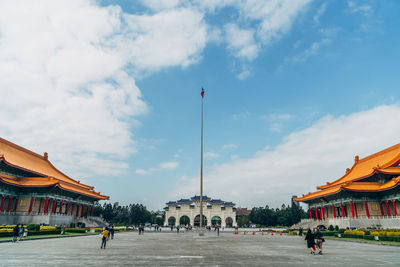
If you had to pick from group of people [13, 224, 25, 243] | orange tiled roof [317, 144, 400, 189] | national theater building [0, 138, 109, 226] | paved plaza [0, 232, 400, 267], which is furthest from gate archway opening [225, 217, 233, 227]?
paved plaza [0, 232, 400, 267]

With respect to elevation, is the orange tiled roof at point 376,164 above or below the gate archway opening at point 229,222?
above

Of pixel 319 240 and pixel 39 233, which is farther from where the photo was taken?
pixel 39 233

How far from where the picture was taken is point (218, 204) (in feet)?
287

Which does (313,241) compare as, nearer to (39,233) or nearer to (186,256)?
(186,256)

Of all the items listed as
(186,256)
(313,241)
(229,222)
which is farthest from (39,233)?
(229,222)

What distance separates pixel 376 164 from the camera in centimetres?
4088

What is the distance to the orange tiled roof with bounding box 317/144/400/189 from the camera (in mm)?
34969

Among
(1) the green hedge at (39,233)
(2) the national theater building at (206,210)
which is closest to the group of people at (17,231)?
(1) the green hedge at (39,233)

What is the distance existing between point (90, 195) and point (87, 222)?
19.1 ft

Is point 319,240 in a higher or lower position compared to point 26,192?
lower

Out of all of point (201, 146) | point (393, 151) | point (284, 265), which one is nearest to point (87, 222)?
point (201, 146)

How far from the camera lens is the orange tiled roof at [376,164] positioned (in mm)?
34969

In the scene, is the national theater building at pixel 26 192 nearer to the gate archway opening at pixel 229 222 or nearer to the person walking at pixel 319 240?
the person walking at pixel 319 240

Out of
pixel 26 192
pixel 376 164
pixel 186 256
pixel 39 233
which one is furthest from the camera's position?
pixel 376 164
